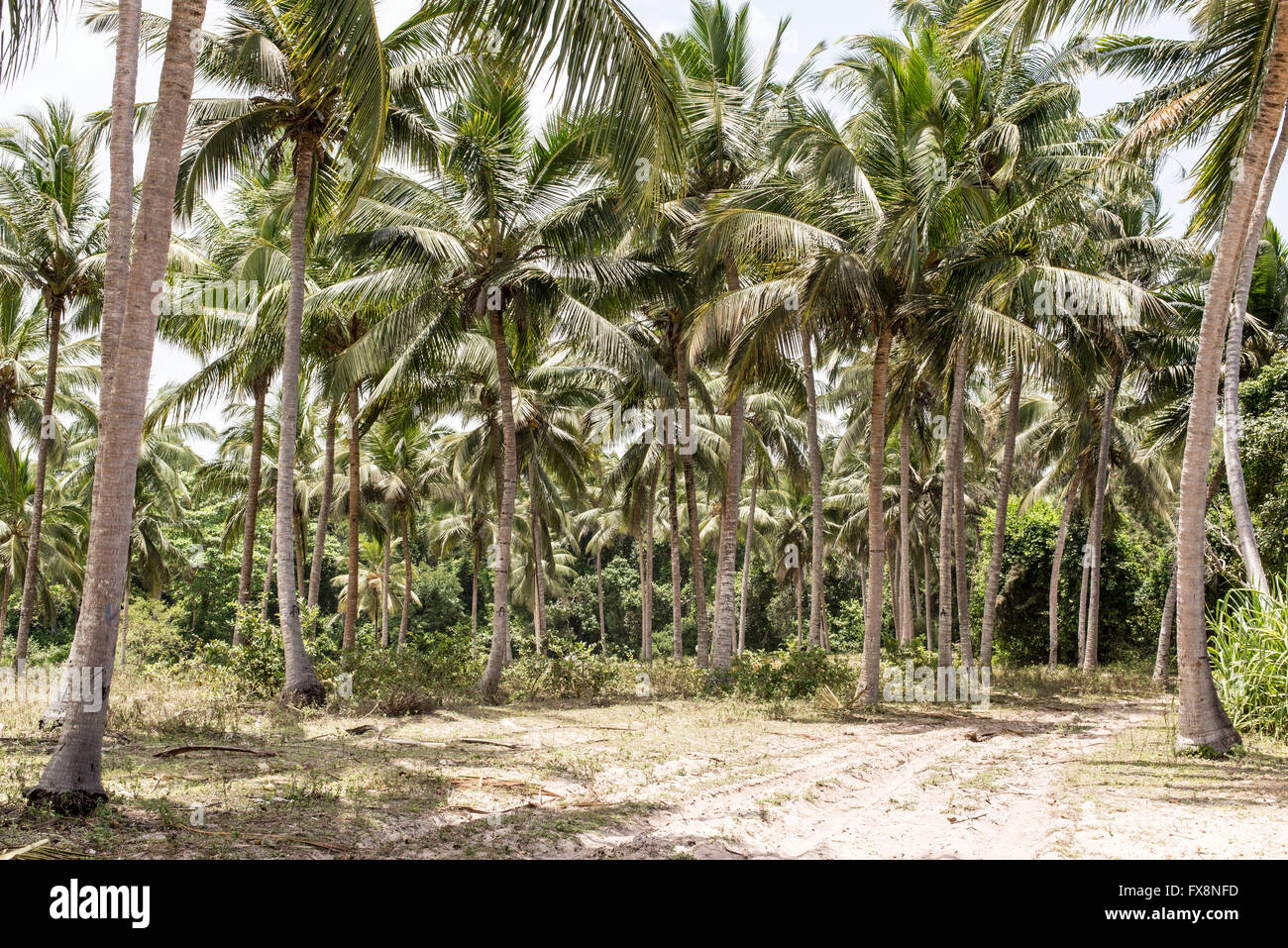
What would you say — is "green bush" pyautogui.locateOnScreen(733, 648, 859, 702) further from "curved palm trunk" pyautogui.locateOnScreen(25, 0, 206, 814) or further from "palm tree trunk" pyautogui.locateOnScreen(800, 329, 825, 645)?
"curved palm trunk" pyautogui.locateOnScreen(25, 0, 206, 814)

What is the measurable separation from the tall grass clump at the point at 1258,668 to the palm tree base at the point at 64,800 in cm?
1239

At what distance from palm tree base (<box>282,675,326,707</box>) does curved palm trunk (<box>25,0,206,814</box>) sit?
721cm

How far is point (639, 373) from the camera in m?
16.1

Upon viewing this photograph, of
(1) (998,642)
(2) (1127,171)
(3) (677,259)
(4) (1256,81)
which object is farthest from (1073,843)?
(1) (998,642)

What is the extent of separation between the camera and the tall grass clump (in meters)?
11.1

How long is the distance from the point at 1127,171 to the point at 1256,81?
9.47ft

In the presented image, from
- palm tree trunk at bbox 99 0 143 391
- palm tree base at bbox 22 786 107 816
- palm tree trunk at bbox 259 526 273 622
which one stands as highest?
palm tree trunk at bbox 99 0 143 391

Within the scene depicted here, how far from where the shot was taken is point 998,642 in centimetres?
3338

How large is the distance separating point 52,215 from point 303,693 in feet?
32.2

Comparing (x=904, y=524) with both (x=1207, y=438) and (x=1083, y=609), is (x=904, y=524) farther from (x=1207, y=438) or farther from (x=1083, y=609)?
(x=1207, y=438)

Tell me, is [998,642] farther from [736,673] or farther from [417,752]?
[417,752]

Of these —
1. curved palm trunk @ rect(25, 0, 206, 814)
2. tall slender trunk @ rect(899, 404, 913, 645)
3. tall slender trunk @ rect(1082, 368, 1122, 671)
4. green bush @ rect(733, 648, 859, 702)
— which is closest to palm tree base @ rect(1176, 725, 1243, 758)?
green bush @ rect(733, 648, 859, 702)

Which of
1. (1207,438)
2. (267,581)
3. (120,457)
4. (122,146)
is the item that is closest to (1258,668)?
(1207,438)

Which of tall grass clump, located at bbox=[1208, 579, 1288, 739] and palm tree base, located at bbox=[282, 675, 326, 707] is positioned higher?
tall grass clump, located at bbox=[1208, 579, 1288, 739]
